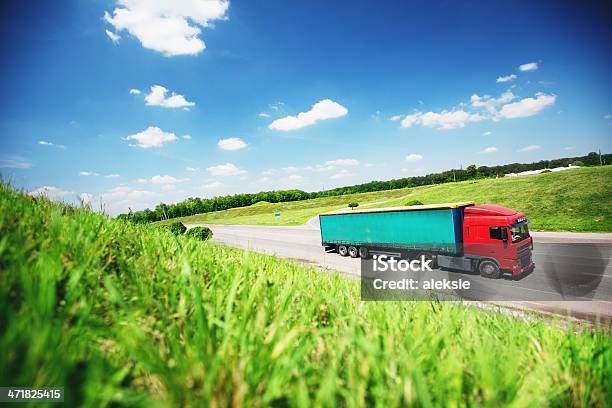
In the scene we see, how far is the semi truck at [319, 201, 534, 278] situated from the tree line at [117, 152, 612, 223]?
105 meters

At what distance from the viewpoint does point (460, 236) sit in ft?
46.9

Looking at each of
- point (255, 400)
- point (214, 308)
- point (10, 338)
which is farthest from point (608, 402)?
point (10, 338)

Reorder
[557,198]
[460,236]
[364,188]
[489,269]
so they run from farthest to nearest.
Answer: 1. [364,188]
2. [557,198]
3. [460,236]
4. [489,269]

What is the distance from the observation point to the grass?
3.65 ft

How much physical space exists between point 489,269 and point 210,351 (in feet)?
52.1

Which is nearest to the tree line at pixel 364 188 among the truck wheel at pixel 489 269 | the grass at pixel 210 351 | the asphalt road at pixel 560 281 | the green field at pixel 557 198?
the green field at pixel 557 198

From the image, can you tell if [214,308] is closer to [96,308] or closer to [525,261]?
[96,308]

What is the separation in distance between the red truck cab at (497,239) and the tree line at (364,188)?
10603 cm

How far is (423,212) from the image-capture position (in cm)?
1551

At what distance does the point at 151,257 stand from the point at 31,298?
58.9 inches
